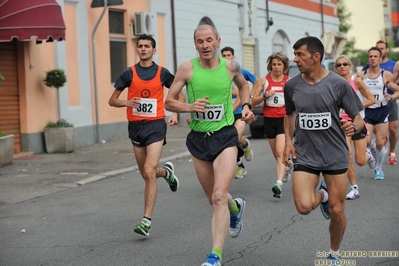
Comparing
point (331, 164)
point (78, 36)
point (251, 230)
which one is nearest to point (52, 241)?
point (251, 230)

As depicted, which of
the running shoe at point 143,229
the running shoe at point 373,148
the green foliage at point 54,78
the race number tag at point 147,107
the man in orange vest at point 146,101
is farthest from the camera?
the green foliage at point 54,78

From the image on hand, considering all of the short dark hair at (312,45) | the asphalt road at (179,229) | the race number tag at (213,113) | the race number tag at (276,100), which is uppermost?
the short dark hair at (312,45)

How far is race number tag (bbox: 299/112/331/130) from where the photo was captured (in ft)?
21.2

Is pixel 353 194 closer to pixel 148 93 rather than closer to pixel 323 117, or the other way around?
pixel 148 93

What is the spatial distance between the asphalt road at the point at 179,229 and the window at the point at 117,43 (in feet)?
30.2

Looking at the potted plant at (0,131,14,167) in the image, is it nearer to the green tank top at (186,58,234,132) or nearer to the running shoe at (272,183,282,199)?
the running shoe at (272,183,282,199)

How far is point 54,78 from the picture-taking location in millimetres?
17406

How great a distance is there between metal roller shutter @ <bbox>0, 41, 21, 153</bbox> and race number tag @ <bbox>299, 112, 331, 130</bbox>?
11310mm

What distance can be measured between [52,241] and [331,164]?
328 centimetres

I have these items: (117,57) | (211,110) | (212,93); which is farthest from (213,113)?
(117,57)

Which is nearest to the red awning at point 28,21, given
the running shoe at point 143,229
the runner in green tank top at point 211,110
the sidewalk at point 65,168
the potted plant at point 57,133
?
the potted plant at point 57,133

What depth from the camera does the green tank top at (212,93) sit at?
23.0 ft

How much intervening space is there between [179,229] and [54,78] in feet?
31.0

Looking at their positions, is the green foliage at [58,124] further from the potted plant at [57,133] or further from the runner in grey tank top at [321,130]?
the runner in grey tank top at [321,130]
